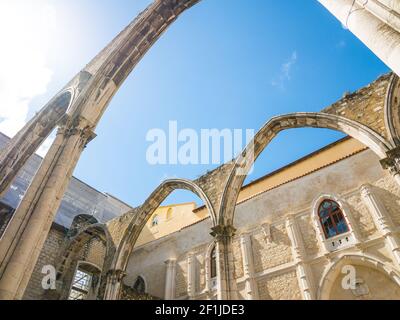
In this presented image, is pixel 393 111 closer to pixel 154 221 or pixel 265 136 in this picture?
pixel 265 136

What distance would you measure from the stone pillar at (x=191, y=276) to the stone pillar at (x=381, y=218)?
295 inches

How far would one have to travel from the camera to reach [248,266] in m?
11.2

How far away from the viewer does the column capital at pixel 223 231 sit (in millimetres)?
7648

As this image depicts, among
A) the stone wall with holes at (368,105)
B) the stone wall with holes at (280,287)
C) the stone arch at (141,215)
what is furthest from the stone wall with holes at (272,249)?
the stone wall with holes at (368,105)

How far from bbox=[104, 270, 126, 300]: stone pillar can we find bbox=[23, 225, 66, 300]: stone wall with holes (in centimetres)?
316

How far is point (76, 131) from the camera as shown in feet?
17.6

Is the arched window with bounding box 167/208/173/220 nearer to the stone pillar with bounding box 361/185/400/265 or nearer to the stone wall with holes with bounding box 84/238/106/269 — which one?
the stone wall with holes with bounding box 84/238/106/269

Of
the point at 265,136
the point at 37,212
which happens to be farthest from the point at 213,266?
the point at 37,212

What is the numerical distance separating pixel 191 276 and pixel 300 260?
16.3ft

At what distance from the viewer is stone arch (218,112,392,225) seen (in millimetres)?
7456

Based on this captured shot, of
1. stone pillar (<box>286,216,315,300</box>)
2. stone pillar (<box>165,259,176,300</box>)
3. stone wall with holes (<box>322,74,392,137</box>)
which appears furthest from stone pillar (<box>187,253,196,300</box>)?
stone wall with holes (<box>322,74,392,137</box>)

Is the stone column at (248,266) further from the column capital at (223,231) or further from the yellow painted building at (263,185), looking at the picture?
the column capital at (223,231)

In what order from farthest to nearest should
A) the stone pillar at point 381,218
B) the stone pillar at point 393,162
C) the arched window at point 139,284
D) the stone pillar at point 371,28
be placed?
the arched window at point 139,284 → the stone pillar at point 381,218 → the stone pillar at point 393,162 → the stone pillar at point 371,28
